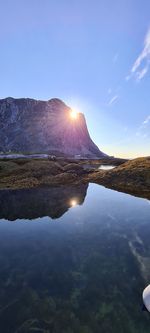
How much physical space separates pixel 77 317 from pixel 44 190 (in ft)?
127

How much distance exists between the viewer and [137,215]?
3412 cm

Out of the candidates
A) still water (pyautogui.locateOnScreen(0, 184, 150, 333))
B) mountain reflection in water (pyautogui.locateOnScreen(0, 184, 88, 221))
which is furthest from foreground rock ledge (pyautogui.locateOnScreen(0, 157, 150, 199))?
still water (pyautogui.locateOnScreen(0, 184, 150, 333))

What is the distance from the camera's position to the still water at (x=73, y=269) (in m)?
13.0

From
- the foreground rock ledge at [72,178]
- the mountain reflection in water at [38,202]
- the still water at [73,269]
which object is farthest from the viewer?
the foreground rock ledge at [72,178]

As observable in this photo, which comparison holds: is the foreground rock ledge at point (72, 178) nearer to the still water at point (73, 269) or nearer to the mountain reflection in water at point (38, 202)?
the mountain reflection in water at point (38, 202)

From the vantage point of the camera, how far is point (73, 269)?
19.0 m

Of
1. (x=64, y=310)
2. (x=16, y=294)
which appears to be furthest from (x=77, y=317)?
(x=16, y=294)

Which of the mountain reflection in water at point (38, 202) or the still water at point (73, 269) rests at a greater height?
the still water at point (73, 269)

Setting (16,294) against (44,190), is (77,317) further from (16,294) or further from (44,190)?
(44,190)

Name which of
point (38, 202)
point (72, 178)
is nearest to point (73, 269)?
point (38, 202)

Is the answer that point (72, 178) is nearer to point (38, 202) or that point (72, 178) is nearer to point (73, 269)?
point (38, 202)

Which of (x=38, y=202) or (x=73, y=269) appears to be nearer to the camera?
(x=73, y=269)

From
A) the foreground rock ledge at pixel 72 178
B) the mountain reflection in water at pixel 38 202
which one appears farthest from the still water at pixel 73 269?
the foreground rock ledge at pixel 72 178

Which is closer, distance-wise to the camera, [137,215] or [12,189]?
[137,215]
